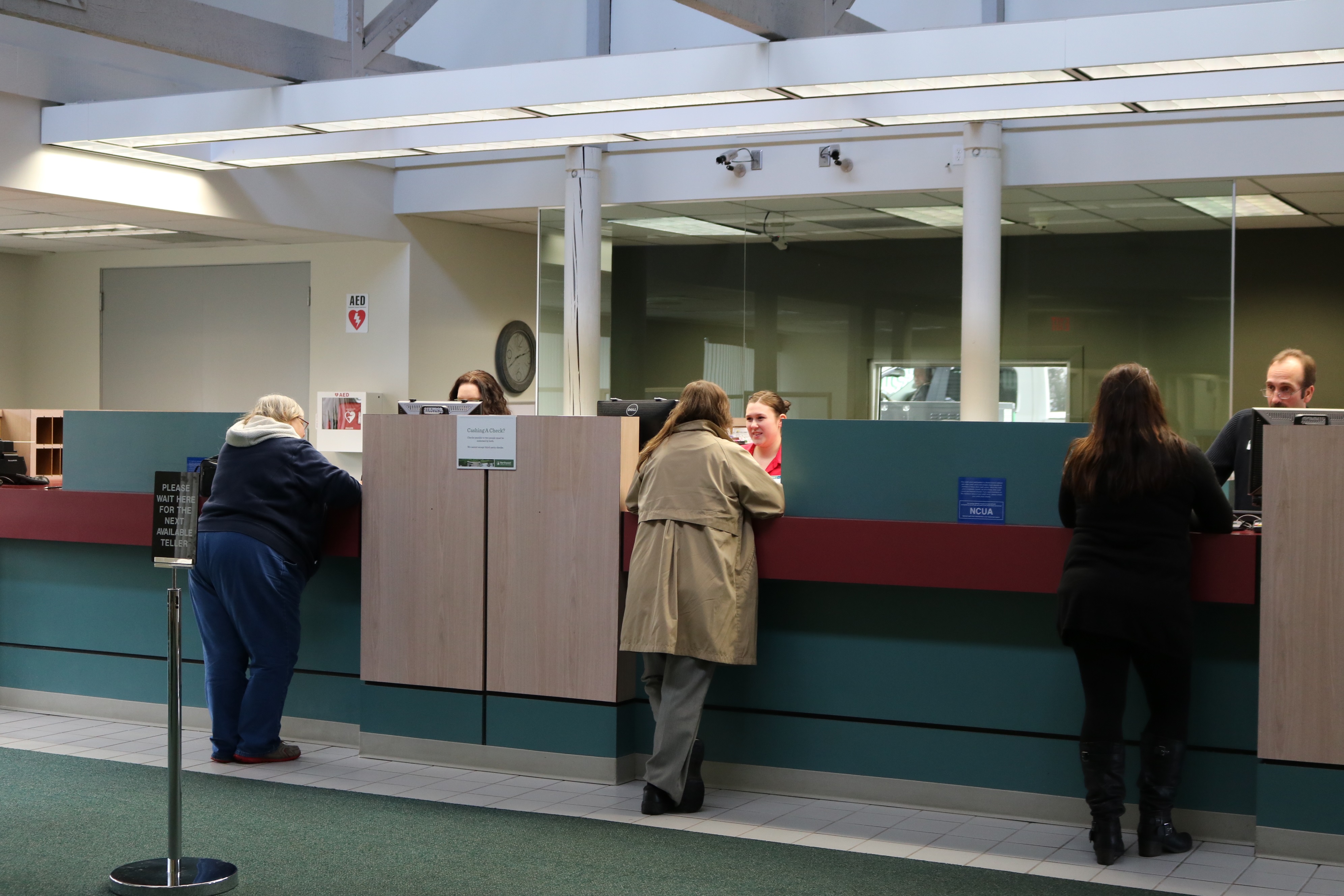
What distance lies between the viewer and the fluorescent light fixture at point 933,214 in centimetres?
800

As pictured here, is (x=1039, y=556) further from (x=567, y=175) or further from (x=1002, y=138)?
(x=567, y=175)

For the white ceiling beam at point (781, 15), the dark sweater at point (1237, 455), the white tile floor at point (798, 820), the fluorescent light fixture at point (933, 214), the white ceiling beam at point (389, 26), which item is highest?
the white ceiling beam at point (389, 26)

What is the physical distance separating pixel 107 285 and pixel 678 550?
818cm

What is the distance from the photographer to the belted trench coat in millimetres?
4449

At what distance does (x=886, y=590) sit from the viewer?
4.66m

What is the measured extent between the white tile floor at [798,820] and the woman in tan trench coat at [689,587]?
0.24 m

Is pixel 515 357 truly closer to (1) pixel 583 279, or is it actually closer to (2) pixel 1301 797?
(1) pixel 583 279

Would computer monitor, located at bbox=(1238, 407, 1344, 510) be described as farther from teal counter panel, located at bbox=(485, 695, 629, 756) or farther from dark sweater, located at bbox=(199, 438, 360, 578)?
dark sweater, located at bbox=(199, 438, 360, 578)

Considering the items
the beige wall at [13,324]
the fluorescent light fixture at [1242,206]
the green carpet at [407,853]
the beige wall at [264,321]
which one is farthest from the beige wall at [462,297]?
the green carpet at [407,853]

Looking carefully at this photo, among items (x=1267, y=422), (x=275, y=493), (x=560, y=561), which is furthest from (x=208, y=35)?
(x=1267, y=422)

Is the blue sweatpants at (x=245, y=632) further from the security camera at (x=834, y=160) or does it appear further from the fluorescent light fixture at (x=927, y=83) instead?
the security camera at (x=834, y=160)

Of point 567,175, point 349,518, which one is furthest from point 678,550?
point 567,175

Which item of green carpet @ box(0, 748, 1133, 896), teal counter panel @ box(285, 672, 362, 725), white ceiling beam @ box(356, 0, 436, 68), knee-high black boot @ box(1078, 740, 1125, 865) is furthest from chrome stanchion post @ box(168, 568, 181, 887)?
white ceiling beam @ box(356, 0, 436, 68)

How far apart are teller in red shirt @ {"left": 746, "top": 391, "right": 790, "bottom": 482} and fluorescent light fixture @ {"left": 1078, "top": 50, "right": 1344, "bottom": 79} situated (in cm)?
191
